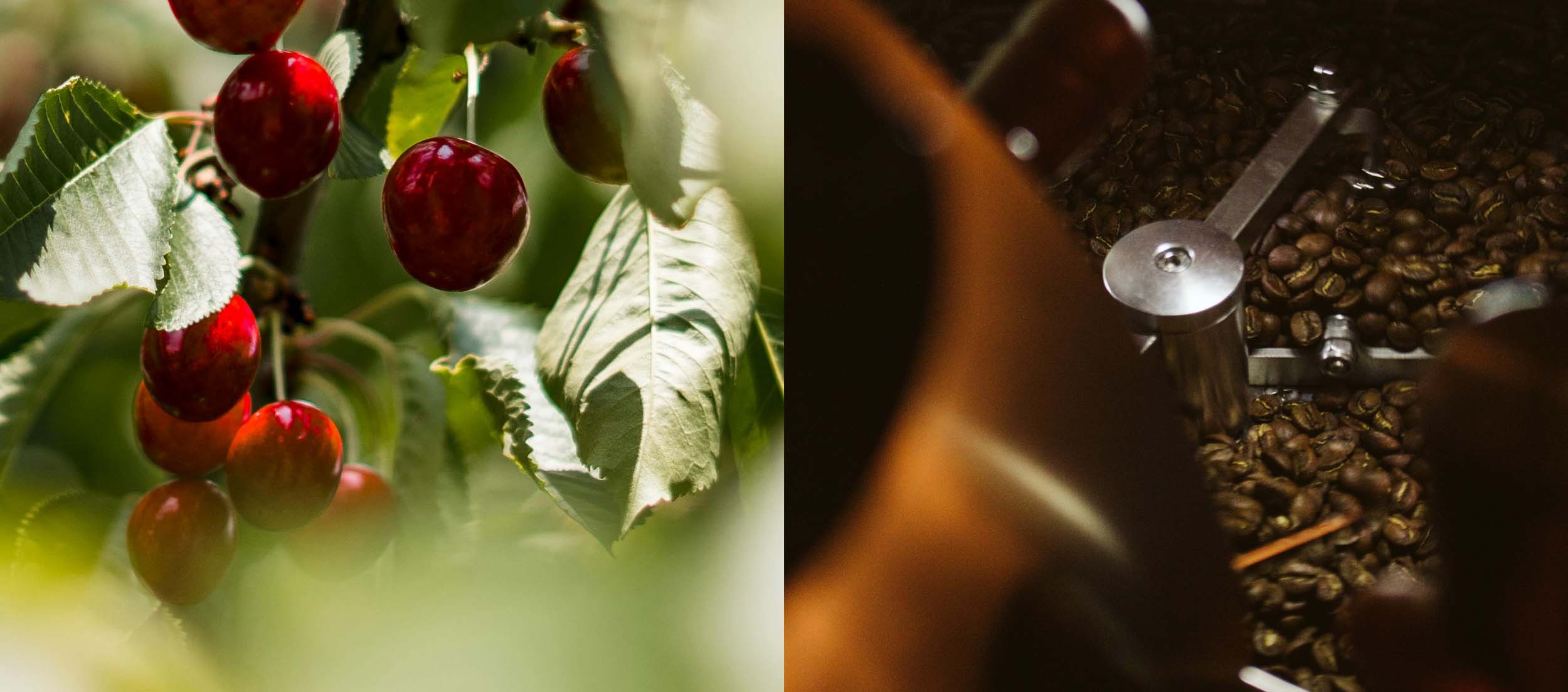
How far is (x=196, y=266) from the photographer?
32 cm

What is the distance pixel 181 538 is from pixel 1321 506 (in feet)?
1.40

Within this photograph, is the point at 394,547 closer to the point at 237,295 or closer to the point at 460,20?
the point at 237,295

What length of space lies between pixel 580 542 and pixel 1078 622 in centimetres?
27

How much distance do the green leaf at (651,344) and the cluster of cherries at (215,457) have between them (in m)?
0.09

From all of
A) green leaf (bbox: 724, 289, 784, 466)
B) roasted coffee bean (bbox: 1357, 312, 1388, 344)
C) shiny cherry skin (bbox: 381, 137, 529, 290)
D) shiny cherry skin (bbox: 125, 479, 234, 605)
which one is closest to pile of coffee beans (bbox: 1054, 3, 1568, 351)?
roasted coffee bean (bbox: 1357, 312, 1388, 344)

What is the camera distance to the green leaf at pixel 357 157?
0.33m

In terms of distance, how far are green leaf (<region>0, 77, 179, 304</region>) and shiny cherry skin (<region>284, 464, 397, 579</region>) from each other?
0.47ft

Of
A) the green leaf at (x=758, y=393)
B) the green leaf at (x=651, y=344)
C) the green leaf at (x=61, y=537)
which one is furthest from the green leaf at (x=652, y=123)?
the green leaf at (x=61, y=537)

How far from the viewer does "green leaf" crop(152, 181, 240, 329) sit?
31 centimetres

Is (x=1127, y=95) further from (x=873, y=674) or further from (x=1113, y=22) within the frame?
(x=873, y=674)

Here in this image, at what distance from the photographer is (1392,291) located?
43cm

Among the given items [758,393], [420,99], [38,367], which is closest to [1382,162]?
[758,393]

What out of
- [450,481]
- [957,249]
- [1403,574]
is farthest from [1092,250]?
[450,481]

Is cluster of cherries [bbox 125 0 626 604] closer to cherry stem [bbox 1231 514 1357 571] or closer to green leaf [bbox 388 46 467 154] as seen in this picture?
green leaf [bbox 388 46 467 154]
